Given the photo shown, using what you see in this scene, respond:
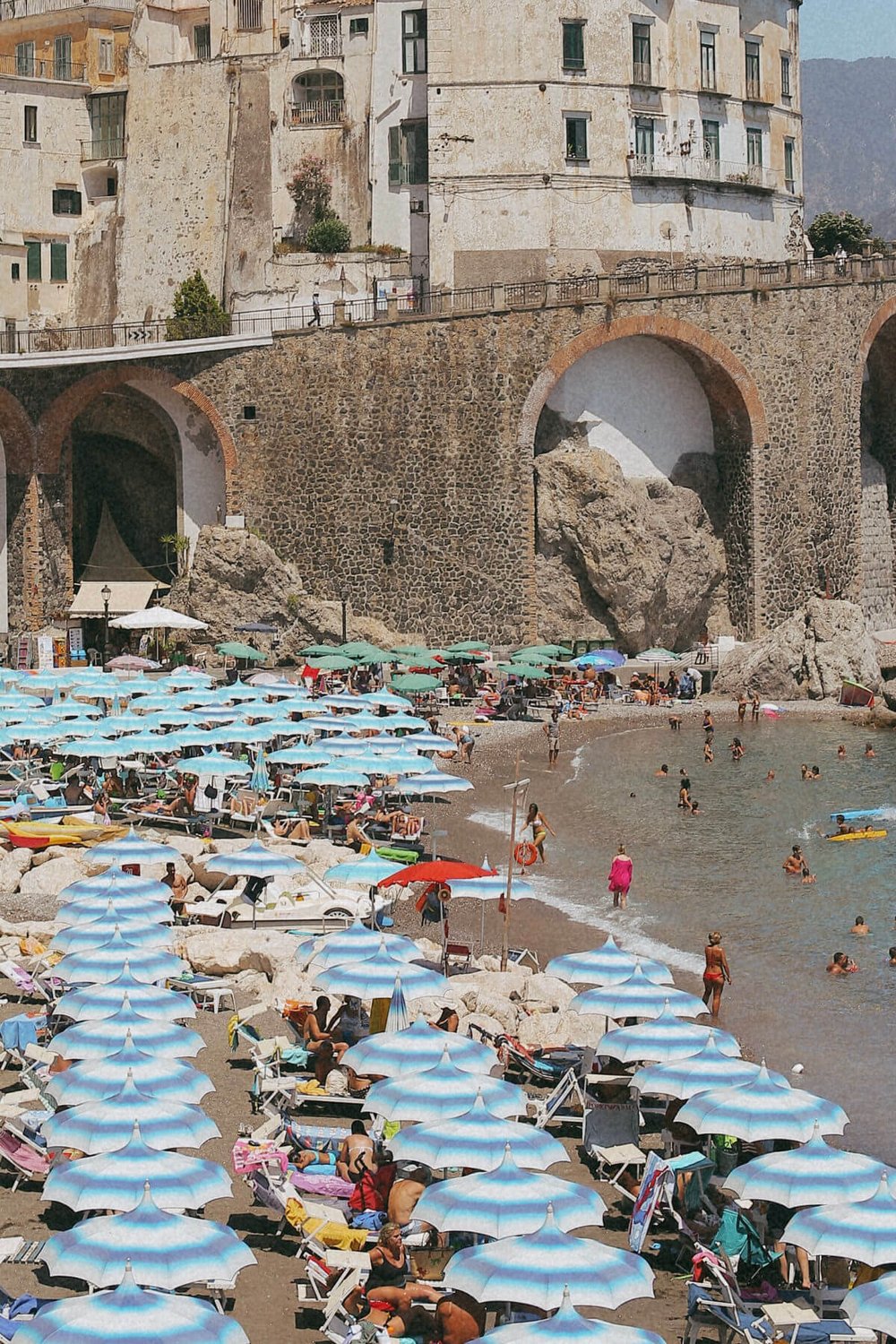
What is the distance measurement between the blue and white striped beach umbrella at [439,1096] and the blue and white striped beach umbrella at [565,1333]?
11.5ft

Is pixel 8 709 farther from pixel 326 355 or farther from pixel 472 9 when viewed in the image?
pixel 472 9

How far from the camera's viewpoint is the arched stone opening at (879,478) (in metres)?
53.0

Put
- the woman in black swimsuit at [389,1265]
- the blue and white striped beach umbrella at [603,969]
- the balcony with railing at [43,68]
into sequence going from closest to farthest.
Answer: the woman in black swimsuit at [389,1265] < the blue and white striped beach umbrella at [603,969] < the balcony with railing at [43,68]

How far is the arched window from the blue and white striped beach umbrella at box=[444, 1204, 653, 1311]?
48916 mm

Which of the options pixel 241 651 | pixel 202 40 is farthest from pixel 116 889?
pixel 202 40

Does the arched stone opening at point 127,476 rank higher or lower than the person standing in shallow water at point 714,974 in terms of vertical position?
higher

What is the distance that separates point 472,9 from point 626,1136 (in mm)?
43051

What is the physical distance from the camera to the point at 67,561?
168ft

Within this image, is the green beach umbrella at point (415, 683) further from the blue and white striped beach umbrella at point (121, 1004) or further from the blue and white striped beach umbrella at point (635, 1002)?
the blue and white striped beach umbrella at point (121, 1004)

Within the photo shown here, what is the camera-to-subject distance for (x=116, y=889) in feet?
67.6

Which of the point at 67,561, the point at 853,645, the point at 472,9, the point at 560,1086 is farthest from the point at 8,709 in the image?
the point at 472,9

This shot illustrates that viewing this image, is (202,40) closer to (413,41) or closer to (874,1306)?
(413,41)

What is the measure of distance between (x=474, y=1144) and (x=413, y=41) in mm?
46420

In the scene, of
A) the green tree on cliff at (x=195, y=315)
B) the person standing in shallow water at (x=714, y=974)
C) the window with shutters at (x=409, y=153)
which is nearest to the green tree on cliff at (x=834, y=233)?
the window with shutters at (x=409, y=153)
